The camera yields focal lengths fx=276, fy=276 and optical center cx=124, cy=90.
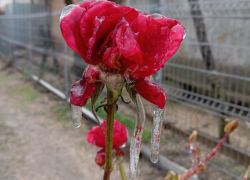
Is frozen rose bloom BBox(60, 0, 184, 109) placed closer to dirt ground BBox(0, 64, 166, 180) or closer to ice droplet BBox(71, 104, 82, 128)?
ice droplet BBox(71, 104, 82, 128)

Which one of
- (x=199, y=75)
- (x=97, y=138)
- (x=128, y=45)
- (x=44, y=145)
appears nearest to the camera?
(x=128, y=45)

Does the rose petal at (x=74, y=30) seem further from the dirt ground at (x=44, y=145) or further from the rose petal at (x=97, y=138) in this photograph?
the dirt ground at (x=44, y=145)

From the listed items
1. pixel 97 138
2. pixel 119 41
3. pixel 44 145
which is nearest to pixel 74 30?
pixel 119 41

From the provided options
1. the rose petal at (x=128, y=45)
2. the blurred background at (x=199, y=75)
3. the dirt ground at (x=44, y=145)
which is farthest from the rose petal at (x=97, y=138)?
the dirt ground at (x=44, y=145)

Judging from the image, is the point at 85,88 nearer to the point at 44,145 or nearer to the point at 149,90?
the point at 149,90

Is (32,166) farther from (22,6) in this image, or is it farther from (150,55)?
(22,6)

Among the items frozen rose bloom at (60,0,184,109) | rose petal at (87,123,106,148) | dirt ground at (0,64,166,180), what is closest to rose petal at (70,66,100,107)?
frozen rose bloom at (60,0,184,109)

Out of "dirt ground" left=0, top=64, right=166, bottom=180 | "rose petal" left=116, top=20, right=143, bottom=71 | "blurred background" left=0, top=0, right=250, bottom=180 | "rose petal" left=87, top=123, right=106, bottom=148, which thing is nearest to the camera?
"rose petal" left=116, top=20, right=143, bottom=71
